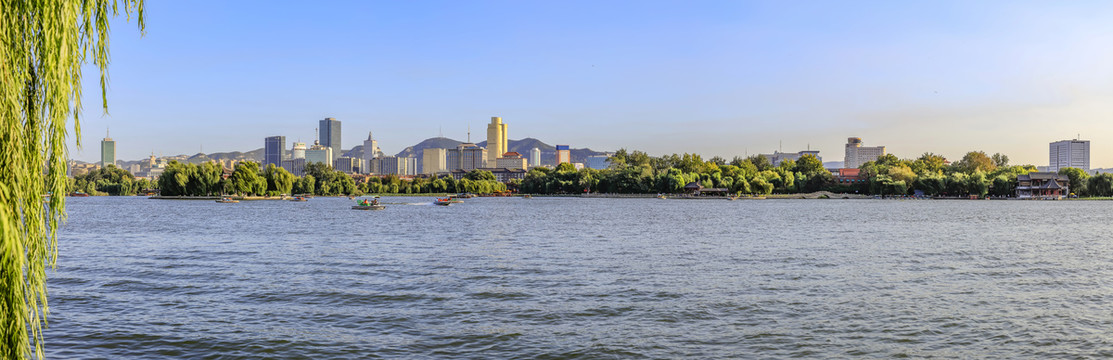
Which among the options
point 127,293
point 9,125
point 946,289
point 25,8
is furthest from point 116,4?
point 946,289

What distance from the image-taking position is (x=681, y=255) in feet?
89.7

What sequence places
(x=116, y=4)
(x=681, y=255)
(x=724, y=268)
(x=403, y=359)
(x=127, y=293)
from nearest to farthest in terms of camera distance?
(x=116, y=4) < (x=403, y=359) < (x=127, y=293) < (x=724, y=268) < (x=681, y=255)

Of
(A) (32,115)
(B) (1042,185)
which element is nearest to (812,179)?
(B) (1042,185)

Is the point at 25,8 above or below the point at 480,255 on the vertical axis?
above

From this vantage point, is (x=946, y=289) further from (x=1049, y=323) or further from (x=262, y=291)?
(x=262, y=291)

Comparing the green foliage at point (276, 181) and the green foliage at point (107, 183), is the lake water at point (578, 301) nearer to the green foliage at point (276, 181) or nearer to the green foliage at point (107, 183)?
the green foliage at point (276, 181)

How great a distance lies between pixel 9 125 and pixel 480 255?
898 inches

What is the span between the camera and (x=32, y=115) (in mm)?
4859

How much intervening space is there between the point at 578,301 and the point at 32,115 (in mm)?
12912

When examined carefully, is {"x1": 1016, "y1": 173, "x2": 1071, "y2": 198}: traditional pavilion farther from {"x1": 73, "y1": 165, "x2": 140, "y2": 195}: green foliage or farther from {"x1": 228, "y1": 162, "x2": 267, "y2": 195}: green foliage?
{"x1": 73, "y1": 165, "x2": 140, "y2": 195}: green foliage

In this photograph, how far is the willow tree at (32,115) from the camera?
445cm

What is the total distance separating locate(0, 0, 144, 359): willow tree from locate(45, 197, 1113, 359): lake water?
728 cm

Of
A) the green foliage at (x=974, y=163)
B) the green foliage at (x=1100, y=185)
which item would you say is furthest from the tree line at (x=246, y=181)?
the green foliage at (x=1100, y=185)

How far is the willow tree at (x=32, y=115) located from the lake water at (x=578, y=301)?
7.28m
